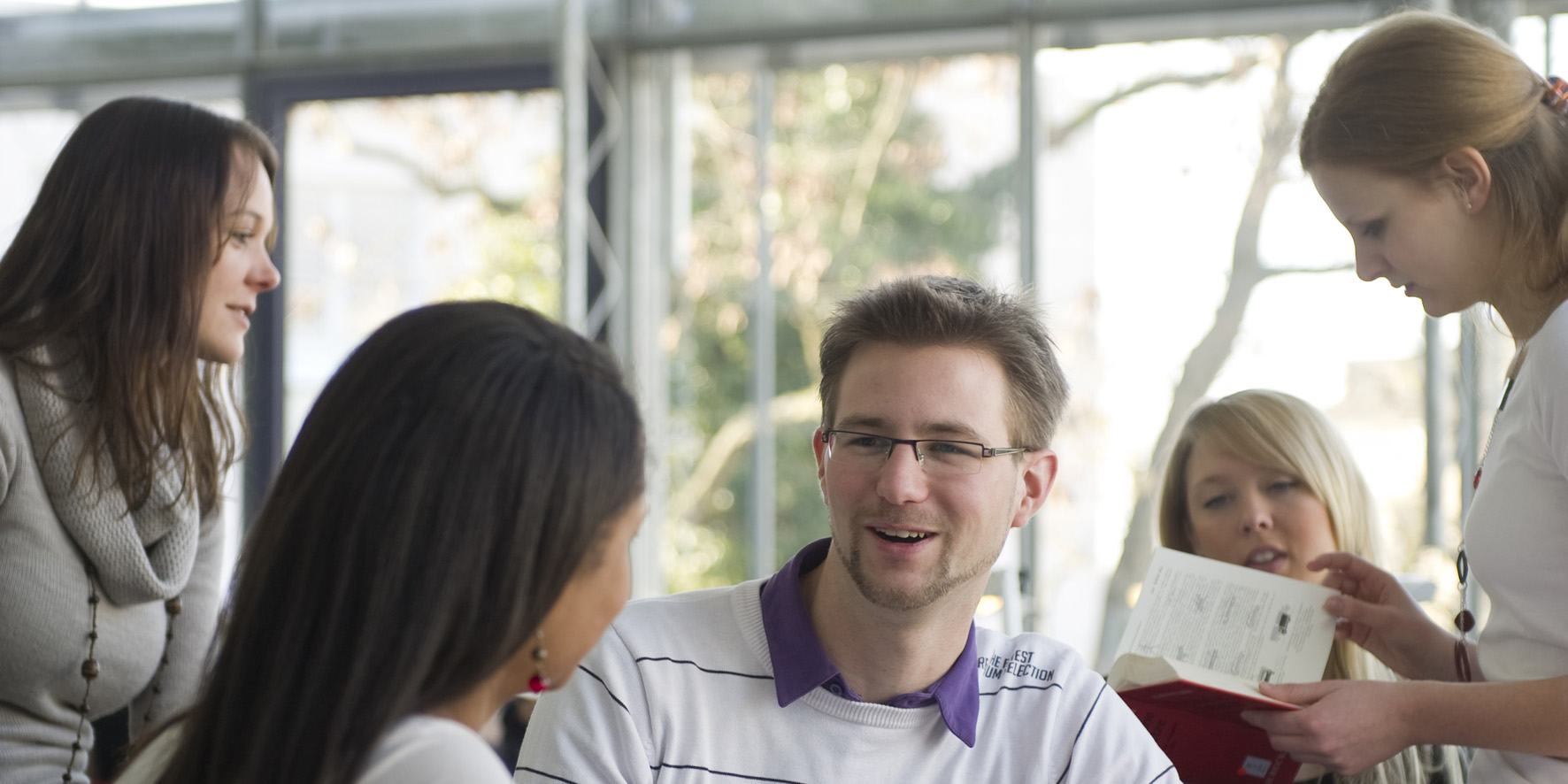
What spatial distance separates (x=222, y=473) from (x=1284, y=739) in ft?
4.76

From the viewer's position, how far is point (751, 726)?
1479mm

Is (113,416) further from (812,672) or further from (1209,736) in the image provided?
(1209,736)

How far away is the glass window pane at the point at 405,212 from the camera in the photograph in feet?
17.3

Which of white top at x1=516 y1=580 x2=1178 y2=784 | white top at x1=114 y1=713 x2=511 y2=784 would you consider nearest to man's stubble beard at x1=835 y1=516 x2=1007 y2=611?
white top at x1=516 y1=580 x2=1178 y2=784

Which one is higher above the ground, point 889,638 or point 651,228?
point 651,228

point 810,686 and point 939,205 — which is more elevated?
point 939,205

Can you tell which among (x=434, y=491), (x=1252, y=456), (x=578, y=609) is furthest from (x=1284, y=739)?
(x=434, y=491)

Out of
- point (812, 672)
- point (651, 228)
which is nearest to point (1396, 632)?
point (812, 672)

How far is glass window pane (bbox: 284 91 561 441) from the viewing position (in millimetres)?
5262

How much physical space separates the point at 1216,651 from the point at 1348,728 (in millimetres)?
306

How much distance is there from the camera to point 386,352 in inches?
34.9

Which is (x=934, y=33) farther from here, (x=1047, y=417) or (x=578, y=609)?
(x=578, y=609)

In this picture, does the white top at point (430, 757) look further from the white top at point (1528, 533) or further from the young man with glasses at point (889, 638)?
the white top at point (1528, 533)

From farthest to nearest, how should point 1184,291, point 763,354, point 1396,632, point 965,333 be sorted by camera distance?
point 763,354, point 1184,291, point 1396,632, point 965,333
